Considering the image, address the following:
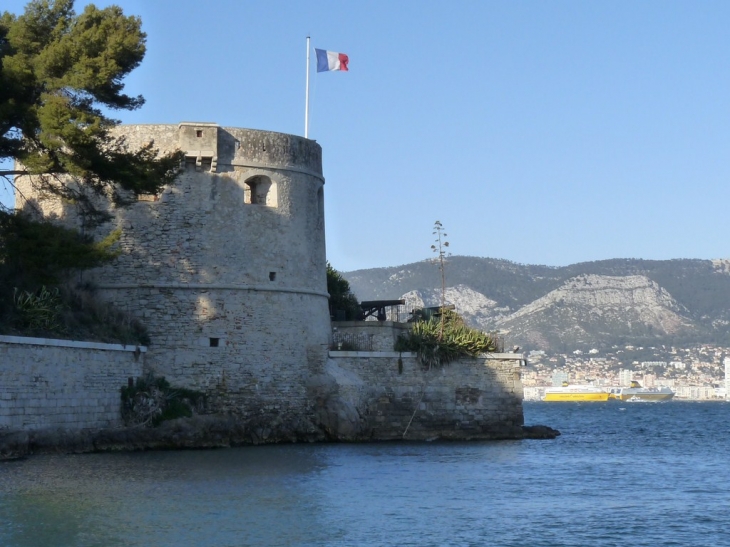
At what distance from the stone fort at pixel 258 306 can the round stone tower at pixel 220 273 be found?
3 centimetres

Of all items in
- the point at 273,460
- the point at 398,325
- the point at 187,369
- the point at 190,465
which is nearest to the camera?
the point at 190,465

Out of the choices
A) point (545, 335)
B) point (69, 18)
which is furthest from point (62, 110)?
point (545, 335)

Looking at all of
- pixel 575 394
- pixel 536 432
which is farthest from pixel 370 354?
pixel 575 394

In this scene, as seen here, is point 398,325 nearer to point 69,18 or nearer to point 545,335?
point 69,18

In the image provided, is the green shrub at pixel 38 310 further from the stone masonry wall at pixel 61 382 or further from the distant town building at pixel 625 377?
the distant town building at pixel 625 377

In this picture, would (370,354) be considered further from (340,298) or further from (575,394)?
(575,394)

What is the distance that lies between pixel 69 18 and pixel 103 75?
1717 mm

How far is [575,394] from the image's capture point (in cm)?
11638

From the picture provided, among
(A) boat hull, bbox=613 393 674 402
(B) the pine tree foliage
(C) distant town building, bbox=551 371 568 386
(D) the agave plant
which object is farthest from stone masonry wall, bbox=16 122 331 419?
(C) distant town building, bbox=551 371 568 386

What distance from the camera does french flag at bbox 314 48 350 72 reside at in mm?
27562

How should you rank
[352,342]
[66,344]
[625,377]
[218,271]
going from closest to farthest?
[66,344], [218,271], [352,342], [625,377]

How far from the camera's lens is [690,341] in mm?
149250

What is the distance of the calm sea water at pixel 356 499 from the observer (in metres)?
14.0

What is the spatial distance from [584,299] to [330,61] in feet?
378
